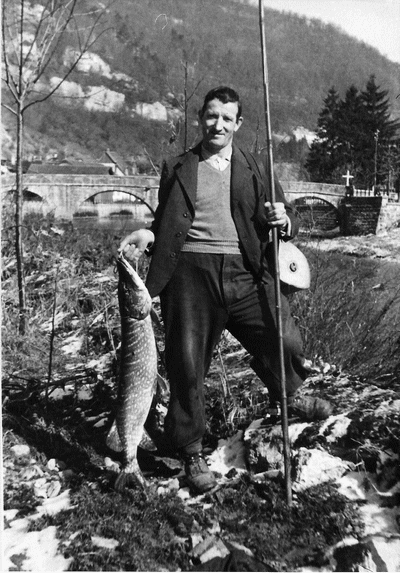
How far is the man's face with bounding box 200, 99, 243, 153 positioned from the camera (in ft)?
9.35

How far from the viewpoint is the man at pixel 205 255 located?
2.90 meters

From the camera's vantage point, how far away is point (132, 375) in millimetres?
3012

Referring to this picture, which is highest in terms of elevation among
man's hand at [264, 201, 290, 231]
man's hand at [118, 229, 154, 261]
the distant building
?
the distant building

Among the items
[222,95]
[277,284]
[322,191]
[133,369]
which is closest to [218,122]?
[222,95]

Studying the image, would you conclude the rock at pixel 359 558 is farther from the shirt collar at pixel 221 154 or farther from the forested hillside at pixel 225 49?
the forested hillside at pixel 225 49

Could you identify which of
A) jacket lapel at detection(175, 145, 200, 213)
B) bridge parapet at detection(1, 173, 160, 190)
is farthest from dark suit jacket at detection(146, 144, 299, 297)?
bridge parapet at detection(1, 173, 160, 190)

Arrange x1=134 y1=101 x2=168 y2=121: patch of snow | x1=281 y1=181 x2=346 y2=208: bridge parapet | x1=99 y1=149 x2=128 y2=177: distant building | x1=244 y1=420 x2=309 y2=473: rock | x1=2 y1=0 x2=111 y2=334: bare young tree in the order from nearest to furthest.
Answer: x1=244 y1=420 x2=309 y2=473: rock → x1=2 y1=0 x2=111 y2=334: bare young tree → x1=281 y1=181 x2=346 y2=208: bridge parapet → x1=134 y1=101 x2=168 y2=121: patch of snow → x1=99 y1=149 x2=128 y2=177: distant building

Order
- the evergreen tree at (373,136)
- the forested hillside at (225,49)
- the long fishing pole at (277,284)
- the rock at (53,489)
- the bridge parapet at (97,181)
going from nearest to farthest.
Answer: the long fishing pole at (277,284), the rock at (53,489), the forested hillside at (225,49), the evergreen tree at (373,136), the bridge parapet at (97,181)

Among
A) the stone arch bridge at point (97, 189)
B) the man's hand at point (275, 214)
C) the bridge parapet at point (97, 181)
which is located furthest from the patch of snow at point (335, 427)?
the bridge parapet at point (97, 181)

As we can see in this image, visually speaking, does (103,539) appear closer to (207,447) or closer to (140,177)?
(207,447)

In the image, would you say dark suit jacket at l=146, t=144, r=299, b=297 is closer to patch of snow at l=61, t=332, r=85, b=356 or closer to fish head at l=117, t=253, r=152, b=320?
fish head at l=117, t=253, r=152, b=320

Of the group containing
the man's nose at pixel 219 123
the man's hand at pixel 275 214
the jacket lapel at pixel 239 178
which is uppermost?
the man's nose at pixel 219 123

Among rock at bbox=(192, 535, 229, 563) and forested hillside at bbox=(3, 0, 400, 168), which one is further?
forested hillside at bbox=(3, 0, 400, 168)

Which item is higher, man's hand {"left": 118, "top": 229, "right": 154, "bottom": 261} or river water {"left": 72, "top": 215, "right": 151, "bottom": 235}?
man's hand {"left": 118, "top": 229, "right": 154, "bottom": 261}
